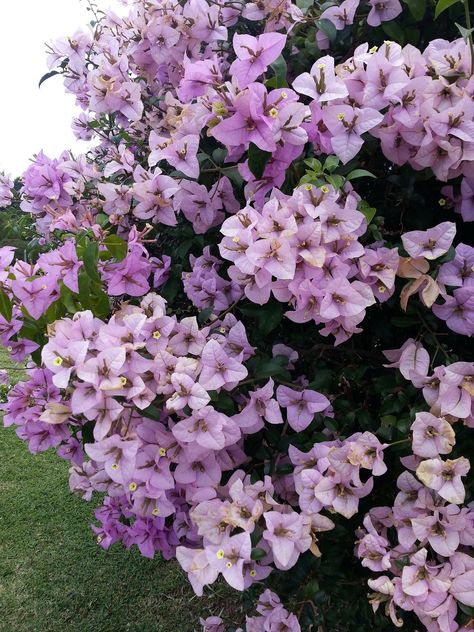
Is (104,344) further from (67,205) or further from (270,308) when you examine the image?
(67,205)

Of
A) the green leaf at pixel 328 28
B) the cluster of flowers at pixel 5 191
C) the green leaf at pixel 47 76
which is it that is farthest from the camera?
the cluster of flowers at pixel 5 191

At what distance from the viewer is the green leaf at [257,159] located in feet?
3.45

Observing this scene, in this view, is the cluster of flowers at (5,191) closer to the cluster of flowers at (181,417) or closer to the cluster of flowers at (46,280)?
the cluster of flowers at (46,280)

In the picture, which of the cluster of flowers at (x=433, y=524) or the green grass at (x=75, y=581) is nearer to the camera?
the cluster of flowers at (x=433, y=524)

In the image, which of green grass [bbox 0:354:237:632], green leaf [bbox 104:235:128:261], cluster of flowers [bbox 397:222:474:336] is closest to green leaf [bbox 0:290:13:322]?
green leaf [bbox 104:235:128:261]

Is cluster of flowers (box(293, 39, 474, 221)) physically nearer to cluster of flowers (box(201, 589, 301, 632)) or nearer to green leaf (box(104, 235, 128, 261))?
green leaf (box(104, 235, 128, 261))

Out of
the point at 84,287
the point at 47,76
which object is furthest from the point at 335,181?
the point at 47,76

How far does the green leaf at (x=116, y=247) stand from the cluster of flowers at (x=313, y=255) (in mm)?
249

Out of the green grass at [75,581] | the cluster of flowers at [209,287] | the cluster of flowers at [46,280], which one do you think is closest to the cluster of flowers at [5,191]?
the cluster of flowers at [46,280]

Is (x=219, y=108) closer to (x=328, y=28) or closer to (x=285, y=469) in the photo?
(x=328, y=28)

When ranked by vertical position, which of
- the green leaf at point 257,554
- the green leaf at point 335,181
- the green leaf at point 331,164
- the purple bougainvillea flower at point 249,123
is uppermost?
the purple bougainvillea flower at point 249,123

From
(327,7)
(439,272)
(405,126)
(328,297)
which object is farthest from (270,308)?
(327,7)

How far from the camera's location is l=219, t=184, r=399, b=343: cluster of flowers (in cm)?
98

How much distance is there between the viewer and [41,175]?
173cm
